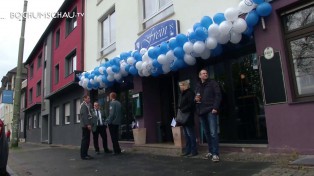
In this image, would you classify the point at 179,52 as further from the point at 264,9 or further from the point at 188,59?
the point at 264,9

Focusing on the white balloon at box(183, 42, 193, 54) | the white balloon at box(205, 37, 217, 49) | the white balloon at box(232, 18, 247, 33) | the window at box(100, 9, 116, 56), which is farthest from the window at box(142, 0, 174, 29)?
the white balloon at box(232, 18, 247, 33)

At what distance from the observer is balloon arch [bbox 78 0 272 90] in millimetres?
6500

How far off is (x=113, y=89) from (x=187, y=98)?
245 inches

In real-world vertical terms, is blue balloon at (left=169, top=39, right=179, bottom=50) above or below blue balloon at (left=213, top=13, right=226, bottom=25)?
below

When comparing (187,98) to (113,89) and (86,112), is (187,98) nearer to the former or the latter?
(86,112)

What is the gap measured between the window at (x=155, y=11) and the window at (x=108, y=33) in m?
2.58

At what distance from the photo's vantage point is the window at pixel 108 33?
1382cm

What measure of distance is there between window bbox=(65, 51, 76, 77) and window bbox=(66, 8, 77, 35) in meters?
1.63

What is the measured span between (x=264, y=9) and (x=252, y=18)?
0.95 feet

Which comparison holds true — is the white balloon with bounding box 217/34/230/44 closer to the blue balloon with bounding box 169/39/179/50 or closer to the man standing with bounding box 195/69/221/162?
the man standing with bounding box 195/69/221/162

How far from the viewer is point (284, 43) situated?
21.0 feet

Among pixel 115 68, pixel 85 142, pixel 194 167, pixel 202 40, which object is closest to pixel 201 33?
pixel 202 40

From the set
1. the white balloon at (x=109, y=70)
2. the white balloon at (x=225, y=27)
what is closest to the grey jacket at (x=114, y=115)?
the white balloon at (x=109, y=70)

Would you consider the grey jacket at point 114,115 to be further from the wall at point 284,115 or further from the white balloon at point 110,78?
the wall at point 284,115
